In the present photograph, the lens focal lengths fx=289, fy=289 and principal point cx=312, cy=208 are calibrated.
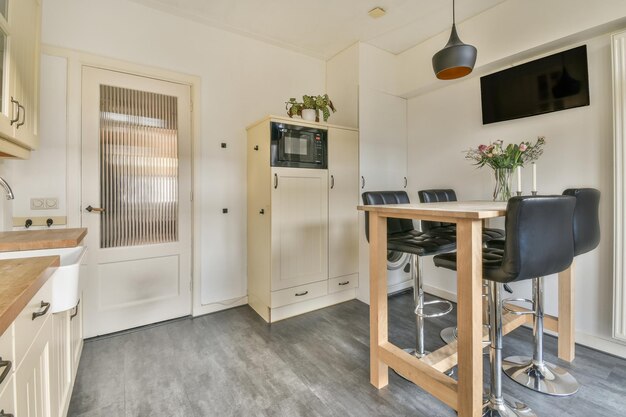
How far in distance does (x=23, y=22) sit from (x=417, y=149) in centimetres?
348

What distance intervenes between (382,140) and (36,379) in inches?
129

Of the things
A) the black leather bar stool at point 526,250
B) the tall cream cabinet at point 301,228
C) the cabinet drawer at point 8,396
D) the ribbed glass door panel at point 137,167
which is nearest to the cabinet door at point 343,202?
the tall cream cabinet at point 301,228

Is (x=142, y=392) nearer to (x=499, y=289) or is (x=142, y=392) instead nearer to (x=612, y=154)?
(x=499, y=289)

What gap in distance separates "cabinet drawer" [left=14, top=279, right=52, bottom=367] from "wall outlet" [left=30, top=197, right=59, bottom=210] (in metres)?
1.50

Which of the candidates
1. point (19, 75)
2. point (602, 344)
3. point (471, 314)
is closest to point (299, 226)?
point (471, 314)

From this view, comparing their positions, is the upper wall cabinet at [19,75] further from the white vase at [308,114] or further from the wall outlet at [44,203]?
the white vase at [308,114]

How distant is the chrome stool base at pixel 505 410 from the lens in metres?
1.46

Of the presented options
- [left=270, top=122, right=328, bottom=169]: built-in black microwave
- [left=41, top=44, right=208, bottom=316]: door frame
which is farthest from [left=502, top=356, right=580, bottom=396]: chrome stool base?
[left=41, top=44, right=208, bottom=316]: door frame

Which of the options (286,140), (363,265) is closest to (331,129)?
(286,140)

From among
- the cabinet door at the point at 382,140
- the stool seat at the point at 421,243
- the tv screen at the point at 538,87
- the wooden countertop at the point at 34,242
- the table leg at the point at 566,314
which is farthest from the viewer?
the cabinet door at the point at 382,140

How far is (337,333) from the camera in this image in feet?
8.05

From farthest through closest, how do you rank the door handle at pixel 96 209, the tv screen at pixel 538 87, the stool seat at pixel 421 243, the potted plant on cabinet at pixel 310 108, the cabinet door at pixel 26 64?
the potted plant on cabinet at pixel 310 108 → the door handle at pixel 96 209 → the tv screen at pixel 538 87 → the stool seat at pixel 421 243 → the cabinet door at pixel 26 64

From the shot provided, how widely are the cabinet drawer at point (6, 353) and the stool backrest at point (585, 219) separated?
2.44 m

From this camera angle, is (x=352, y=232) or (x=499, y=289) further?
(x=352, y=232)
